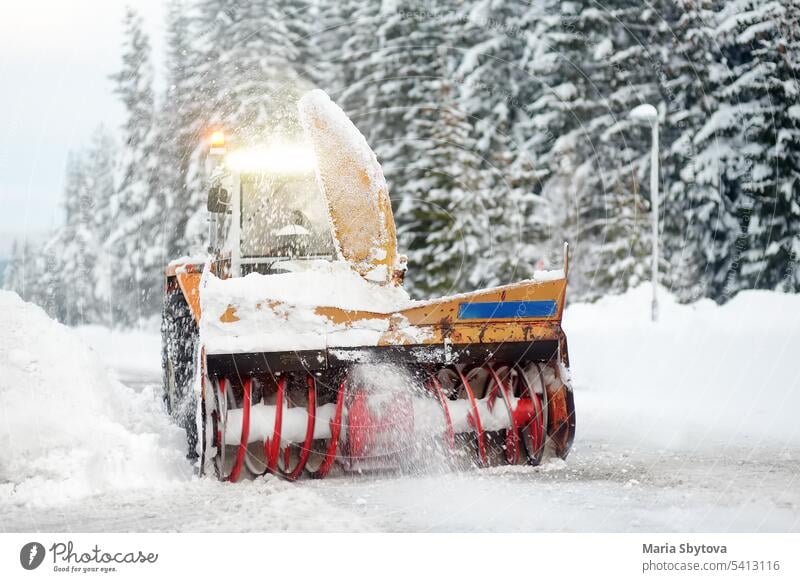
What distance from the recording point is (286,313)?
4703 millimetres

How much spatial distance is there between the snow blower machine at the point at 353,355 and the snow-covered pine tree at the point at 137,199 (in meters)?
1.50

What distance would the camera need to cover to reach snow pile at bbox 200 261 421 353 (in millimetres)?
4637

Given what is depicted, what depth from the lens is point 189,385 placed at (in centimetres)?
598

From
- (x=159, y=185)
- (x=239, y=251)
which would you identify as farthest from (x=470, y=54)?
(x=239, y=251)

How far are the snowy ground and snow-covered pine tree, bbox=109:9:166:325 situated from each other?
180 centimetres

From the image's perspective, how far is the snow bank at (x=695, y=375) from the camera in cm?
669

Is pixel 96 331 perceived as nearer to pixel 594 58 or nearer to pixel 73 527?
pixel 594 58

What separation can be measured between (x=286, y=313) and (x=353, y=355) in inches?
15.8

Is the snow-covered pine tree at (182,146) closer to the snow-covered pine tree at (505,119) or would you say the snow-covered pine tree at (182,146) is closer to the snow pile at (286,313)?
the snow-covered pine tree at (505,119)

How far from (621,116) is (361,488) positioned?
31.0 ft

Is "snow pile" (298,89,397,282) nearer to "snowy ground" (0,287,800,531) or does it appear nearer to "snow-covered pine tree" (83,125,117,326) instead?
"snowy ground" (0,287,800,531)

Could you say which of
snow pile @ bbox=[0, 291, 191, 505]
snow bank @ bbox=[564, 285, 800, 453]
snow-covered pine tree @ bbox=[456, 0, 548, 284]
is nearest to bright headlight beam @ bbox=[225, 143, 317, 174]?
snow pile @ bbox=[0, 291, 191, 505]

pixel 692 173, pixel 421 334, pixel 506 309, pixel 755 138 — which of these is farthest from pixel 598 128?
pixel 421 334

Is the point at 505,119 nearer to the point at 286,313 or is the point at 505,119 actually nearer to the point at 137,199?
the point at 137,199
